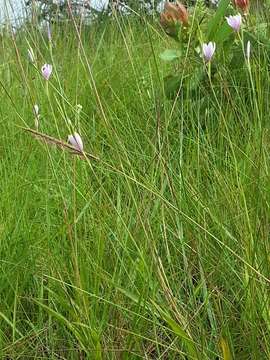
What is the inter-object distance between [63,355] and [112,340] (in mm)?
100

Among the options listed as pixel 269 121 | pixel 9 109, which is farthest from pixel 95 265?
pixel 9 109

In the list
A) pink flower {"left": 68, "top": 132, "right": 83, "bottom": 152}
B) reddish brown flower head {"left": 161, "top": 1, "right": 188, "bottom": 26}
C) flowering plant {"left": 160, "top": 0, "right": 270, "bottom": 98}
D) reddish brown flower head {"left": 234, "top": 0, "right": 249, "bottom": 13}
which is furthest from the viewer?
reddish brown flower head {"left": 161, "top": 1, "right": 188, "bottom": 26}

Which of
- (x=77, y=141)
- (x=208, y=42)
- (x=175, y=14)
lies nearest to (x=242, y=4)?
(x=208, y=42)

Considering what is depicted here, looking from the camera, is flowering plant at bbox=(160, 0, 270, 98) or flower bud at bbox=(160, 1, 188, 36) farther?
flower bud at bbox=(160, 1, 188, 36)

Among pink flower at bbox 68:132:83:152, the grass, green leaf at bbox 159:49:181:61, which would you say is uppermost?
pink flower at bbox 68:132:83:152

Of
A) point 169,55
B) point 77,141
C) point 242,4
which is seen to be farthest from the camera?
point 169,55

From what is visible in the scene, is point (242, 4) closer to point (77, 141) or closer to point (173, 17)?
point (173, 17)

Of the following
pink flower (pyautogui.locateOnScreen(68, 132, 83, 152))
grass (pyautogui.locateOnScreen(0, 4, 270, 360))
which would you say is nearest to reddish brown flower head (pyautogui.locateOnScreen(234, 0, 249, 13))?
grass (pyautogui.locateOnScreen(0, 4, 270, 360))

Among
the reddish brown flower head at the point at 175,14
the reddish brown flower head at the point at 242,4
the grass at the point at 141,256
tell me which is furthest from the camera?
the reddish brown flower head at the point at 175,14

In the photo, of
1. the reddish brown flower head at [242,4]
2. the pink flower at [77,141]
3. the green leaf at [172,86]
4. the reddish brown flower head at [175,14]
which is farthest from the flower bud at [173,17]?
the pink flower at [77,141]

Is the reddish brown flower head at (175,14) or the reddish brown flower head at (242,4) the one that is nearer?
the reddish brown flower head at (242,4)

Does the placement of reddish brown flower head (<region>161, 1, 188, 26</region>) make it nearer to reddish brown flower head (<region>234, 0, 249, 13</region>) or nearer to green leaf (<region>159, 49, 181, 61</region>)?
green leaf (<region>159, 49, 181, 61</region>)

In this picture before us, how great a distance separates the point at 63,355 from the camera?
46.0 inches

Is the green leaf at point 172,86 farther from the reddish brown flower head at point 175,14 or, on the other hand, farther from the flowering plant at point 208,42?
the reddish brown flower head at point 175,14
